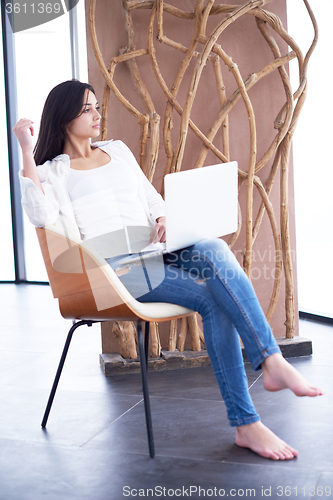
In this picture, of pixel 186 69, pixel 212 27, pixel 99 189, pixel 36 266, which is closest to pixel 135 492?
pixel 99 189

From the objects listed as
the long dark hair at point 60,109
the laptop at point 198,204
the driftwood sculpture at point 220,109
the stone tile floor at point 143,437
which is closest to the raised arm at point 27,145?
the long dark hair at point 60,109

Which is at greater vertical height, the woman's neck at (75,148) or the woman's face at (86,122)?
the woman's face at (86,122)

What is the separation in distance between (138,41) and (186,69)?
0.25 m

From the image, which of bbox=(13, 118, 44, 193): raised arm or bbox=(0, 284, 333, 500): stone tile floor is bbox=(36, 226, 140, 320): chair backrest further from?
bbox=(0, 284, 333, 500): stone tile floor

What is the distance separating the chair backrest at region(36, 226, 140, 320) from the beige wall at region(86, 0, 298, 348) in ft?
3.08

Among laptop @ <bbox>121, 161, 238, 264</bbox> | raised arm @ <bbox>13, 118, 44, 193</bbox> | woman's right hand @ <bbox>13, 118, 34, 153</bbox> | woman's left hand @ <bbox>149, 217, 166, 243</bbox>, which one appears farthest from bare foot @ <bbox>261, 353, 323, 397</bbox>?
woman's right hand @ <bbox>13, 118, 34, 153</bbox>

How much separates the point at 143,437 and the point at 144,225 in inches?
28.1

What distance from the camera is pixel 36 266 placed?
506 cm

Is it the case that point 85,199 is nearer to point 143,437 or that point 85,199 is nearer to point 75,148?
point 75,148

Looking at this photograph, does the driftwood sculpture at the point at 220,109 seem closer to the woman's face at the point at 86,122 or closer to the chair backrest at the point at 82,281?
the woman's face at the point at 86,122

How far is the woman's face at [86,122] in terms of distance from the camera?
185 cm

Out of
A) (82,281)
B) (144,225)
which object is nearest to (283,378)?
(82,281)

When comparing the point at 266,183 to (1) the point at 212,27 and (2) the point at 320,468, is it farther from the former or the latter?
(2) the point at 320,468

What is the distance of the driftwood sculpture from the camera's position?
2.26 m
